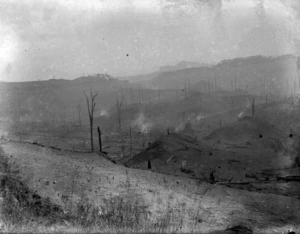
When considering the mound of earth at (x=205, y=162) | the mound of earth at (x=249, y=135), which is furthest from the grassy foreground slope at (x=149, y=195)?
the mound of earth at (x=249, y=135)

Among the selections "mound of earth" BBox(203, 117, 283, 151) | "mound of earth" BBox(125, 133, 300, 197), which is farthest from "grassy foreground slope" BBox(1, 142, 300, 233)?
"mound of earth" BBox(203, 117, 283, 151)

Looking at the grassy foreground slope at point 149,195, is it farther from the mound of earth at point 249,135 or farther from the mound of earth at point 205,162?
the mound of earth at point 249,135

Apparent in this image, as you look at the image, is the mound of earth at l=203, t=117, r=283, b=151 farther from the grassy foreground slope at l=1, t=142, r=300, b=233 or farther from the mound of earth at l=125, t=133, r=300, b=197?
the grassy foreground slope at l=1, t=142, r=300, b=233

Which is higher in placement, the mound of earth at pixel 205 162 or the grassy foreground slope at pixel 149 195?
the grassy foreground slope at pixel 149 195

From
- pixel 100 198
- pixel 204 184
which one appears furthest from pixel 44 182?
pixel 204 184

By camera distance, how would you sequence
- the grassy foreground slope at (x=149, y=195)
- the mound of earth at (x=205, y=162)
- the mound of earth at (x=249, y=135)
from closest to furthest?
the grassy foreground slope at (x=149, y=195)
the mound of earth at (x=205, y=162)
the mound of earth at (x=249, y=135)

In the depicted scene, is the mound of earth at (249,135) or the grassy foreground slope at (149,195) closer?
the grassy foreground slope at (149,195)

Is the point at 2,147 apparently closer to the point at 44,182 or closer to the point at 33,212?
the point at 44,182

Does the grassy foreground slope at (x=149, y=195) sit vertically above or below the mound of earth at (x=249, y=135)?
above

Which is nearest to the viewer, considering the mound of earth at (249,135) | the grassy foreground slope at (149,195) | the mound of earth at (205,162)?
the grassy foreground slope at (149,195)
